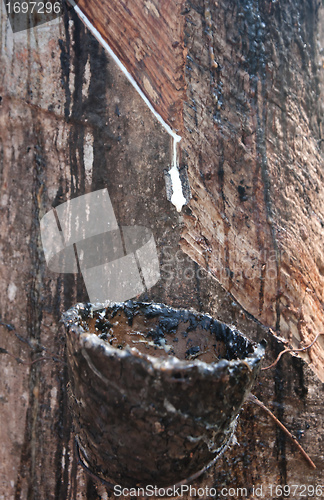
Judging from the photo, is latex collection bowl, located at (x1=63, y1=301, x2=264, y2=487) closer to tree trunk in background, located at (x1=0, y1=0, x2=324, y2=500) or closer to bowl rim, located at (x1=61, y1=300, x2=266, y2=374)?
bowl rim, located at (x1=61, y1=300, x2=266, y2=374)

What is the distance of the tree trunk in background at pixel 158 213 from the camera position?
1431 millimetres

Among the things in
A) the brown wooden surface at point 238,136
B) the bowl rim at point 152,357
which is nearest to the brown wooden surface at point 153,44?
the brown wooden surface at point 238,136

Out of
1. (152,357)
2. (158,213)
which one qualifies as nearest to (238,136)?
(158,213)

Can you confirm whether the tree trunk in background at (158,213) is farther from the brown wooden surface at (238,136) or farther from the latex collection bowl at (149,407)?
the latex collection bowl at (149,407)

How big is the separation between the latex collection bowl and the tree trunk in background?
1.33 feet

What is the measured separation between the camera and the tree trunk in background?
143cm

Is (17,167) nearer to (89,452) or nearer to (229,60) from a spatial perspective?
(229,60)

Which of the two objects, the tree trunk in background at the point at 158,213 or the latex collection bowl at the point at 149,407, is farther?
the tree trunk in background at the point at 158,213

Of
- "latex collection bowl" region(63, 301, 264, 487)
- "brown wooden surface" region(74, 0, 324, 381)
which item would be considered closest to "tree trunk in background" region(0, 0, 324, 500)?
"brown wooden surface" region(74, 0, 324, 381)

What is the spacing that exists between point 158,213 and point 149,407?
2.51 ft

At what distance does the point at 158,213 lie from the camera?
1463 mm

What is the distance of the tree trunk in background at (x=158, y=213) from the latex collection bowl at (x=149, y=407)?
41 centimetres

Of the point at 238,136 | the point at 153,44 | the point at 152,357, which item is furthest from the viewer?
the point at 238,136

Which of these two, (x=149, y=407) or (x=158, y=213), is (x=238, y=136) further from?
(x=149, y=407)
